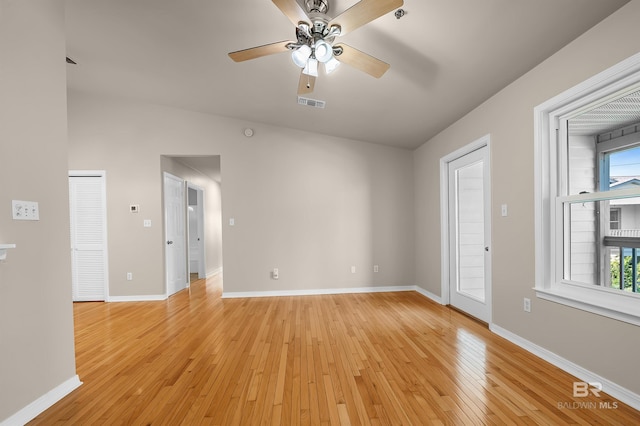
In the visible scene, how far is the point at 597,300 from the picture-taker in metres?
1.99

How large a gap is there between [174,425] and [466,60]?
351 cm

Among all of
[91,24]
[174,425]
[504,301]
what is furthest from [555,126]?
[91,24]

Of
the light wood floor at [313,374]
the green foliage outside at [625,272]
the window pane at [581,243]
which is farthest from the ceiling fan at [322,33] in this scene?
the light wood floor at [313,374]

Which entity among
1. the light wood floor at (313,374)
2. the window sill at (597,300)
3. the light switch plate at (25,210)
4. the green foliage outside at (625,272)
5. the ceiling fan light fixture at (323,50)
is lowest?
the light wood floor at (313,374)

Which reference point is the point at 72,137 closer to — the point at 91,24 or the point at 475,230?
the point at 91,24

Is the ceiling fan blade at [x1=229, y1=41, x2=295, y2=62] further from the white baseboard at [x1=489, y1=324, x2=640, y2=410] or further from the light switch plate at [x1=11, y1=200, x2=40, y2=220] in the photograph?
the white baseboard at [x1=489, y1=324, x2=640, y2=410]

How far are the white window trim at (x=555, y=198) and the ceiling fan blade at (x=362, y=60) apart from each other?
1474mm

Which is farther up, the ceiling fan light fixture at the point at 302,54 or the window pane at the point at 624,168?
the ceiling fan light fixture at the point at 302,54

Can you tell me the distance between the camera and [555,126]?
238 centimetres

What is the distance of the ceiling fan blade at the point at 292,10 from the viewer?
1.69 metres

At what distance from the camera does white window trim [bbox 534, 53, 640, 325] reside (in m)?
1.94

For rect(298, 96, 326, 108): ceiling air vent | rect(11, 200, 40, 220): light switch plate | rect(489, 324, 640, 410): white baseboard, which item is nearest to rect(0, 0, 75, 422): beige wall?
rect(11, 200, 40, 220): light switch plate

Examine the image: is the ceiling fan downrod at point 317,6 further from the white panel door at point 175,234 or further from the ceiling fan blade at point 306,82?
the white panel door at point 175,234

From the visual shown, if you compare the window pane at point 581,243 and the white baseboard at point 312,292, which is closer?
the window pane at point 581,243
